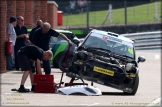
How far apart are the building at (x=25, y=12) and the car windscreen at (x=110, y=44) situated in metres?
4.49

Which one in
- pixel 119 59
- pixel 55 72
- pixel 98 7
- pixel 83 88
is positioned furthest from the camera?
pixel 98 7

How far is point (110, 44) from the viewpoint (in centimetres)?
1662

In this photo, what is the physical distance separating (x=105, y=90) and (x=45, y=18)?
1139 centimetres

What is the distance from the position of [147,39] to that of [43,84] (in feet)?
72.7

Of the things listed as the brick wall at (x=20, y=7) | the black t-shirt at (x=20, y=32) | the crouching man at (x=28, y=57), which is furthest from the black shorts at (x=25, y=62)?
the brick wall at (x=20, y=7)

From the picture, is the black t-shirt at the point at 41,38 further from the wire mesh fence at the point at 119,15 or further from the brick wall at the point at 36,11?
the wire mesh fence at the point at 119,15

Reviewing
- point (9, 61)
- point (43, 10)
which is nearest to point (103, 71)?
point (9, 61)

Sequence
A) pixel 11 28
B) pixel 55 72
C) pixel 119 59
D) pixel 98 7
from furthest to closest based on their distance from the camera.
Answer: pixel 98 7
pixel 55 72
pixel 11 28
pixel 119 59

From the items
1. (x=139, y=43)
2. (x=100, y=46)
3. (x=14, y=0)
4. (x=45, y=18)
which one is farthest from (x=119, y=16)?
(x=100, y=46)

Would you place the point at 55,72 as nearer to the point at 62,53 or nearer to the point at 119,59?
the point at 62,53

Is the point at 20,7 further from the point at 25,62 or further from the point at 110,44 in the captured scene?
the point at 25,62

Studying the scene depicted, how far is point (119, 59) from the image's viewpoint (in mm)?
15883

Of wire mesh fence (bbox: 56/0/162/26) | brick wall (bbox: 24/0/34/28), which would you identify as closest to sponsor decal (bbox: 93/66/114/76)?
brick wall (bbox: 24/0/34/28)

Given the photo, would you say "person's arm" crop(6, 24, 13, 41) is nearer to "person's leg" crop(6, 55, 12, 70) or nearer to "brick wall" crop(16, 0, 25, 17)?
"person's leg" crop(6, 55, 12, 70)
